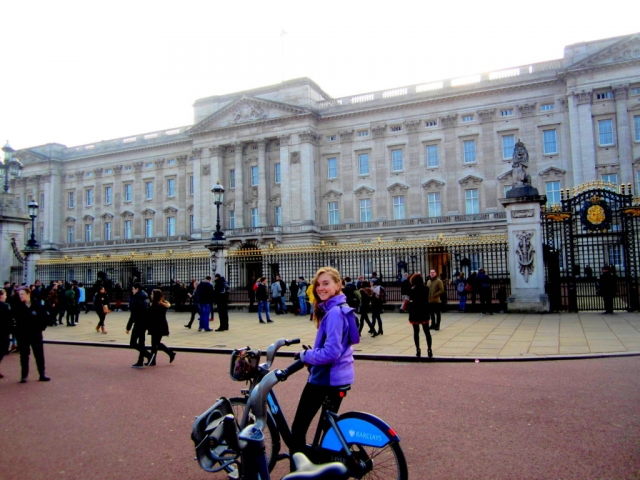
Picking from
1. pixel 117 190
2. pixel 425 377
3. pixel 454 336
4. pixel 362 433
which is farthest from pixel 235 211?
pixel 362 433

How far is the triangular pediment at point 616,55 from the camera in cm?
3984

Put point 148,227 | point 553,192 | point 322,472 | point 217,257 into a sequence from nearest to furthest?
1. point 322,472
2. point 217,257
3. point 553,192
4. point 148,227

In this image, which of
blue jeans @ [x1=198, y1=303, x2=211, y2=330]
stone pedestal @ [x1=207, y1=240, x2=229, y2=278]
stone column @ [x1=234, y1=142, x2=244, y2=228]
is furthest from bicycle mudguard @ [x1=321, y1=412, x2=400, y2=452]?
stone column @ [x1=234, y1=142, x2=244, y2=228]

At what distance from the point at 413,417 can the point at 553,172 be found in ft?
142

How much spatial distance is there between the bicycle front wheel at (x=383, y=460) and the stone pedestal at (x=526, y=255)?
15034mm

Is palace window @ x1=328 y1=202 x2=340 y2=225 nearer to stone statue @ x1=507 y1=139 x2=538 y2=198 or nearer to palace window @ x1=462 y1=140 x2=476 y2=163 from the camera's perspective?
palace window @ x1=462 y1=140 x2=476 y2=163

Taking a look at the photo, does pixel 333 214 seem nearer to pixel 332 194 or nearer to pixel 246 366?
pixel 332 194

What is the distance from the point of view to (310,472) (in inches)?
119

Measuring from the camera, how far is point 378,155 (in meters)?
50.8

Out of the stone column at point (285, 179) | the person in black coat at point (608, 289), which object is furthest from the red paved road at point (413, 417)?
the stone column at point (285, 179)

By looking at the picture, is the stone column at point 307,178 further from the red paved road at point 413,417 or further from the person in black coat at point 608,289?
Result: the red paved road at point 413,417

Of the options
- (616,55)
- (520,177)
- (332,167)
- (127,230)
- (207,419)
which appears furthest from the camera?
(127,230)

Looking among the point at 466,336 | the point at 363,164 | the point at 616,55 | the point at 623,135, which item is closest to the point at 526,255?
the point at 466,336

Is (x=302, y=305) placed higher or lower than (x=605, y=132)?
lower
